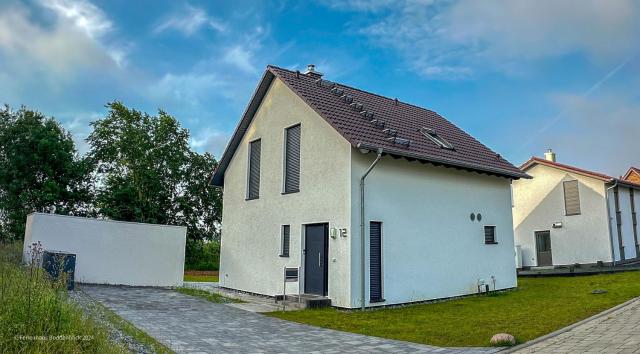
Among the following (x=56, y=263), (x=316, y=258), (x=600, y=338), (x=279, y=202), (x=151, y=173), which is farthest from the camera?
(x=151, y=173)

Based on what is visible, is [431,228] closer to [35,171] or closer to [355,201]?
[355,201]

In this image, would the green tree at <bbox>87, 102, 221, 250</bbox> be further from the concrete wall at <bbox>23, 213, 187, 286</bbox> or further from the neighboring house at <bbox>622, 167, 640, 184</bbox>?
the neighboring house at <bbox>622, 167, 640, 184</bbox>

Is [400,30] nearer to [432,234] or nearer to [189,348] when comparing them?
[432,234]

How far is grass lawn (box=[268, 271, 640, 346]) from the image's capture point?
7.89 m

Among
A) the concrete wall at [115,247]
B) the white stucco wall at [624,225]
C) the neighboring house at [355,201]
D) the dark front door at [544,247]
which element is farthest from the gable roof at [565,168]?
the concrete wall at [115,247]

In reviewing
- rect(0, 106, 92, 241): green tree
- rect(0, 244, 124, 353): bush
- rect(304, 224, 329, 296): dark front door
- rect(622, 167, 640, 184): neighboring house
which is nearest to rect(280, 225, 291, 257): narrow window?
rect(304, 224, 329, 296): dark front door

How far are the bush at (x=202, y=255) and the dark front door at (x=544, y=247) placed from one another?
19.1 m

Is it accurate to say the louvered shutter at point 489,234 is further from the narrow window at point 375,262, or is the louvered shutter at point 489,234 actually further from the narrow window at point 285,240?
the narrow window at point 285,240

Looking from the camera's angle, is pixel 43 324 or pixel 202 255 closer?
pixel 43 324

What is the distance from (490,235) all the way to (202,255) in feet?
68.6

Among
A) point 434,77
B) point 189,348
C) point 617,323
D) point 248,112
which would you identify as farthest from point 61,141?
point 617,323

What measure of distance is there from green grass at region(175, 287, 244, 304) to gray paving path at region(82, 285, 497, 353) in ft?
2.85

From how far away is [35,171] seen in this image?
27.7 meters

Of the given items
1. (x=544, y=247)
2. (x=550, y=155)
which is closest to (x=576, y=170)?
(x=550, y=155)
